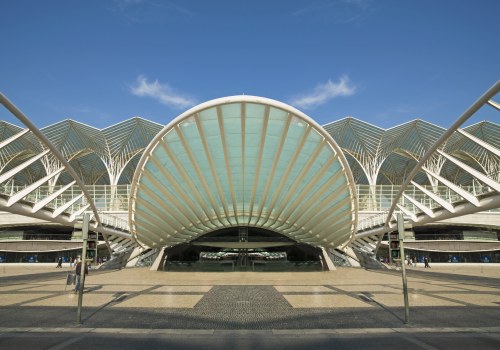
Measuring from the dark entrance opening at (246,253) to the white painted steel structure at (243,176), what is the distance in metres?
2.69

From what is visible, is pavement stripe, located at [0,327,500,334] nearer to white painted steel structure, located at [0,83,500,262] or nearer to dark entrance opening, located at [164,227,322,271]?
white painted steel structure, located at [0,83,500,262]

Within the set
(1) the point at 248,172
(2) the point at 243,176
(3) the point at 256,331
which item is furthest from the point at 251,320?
(2) the point at 243,176

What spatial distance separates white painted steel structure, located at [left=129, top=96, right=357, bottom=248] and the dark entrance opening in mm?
2689

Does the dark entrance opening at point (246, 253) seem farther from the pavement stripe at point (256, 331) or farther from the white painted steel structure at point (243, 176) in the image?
the pavement stripe at point (256, 331)

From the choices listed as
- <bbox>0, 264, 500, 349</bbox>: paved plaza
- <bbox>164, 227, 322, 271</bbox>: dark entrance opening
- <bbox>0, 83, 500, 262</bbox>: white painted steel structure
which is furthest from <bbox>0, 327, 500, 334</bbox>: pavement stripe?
<bbox>164, 227, 322, 271</bbox>: dark entrance opening

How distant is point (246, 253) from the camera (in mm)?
34656

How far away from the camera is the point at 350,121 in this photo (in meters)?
60.0

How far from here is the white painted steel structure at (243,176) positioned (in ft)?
57.3

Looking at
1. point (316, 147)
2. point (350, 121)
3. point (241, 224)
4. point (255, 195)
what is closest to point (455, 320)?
point (316, 147)

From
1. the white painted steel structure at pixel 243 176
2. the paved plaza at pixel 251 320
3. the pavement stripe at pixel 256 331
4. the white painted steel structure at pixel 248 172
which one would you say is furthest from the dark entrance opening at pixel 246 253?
the pavement stripe at pixel 256 331

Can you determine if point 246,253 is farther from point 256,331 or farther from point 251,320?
point 256,331

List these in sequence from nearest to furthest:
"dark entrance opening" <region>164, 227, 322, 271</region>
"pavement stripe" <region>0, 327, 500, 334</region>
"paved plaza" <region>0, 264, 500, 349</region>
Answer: "paved plaza" <region>0, 264, 500, 349</region>
"pavement stripe" <region>0, 327, 500, 334</region>
"dark entrance opening" <region>164, 227, 322, 271</region>

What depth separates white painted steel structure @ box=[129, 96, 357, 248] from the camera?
17.5 meters

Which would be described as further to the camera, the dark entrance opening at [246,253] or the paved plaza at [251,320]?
the dark entrance opening at [246,253]
